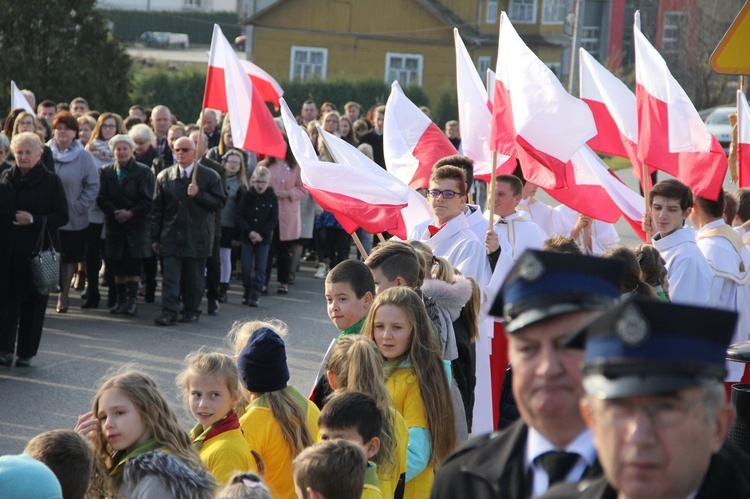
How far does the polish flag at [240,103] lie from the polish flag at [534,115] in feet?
8.44

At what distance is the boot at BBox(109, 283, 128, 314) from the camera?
11.7 metres

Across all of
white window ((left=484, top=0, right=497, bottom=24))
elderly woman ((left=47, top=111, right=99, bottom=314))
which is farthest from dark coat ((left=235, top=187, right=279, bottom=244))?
white window ((left=484, top=0, right=497, bottom=24))

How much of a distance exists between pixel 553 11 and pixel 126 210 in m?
47.1

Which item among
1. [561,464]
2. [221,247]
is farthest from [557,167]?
[221,247]

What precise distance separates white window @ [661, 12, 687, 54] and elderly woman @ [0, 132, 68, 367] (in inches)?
1658

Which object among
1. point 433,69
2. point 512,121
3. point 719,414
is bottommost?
point 719,414

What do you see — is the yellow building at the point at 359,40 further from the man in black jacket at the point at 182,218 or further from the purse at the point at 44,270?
the purse at the point at 44,270

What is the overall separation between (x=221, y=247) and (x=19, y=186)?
3.90 meters

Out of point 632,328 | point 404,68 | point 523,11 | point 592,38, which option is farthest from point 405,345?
point 592,38

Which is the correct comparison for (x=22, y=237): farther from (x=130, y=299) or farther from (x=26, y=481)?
(x=26, y=481)

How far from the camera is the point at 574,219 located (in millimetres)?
10211

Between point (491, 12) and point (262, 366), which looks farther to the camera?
point (491, 12)

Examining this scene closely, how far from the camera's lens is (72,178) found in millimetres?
11102

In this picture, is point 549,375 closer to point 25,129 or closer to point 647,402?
point 647,402
